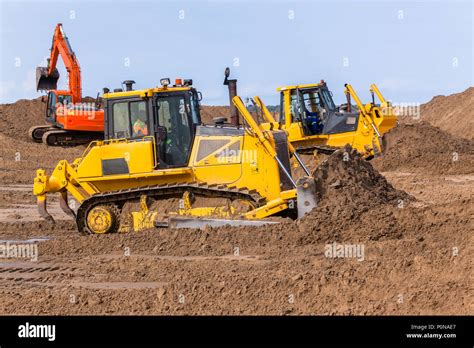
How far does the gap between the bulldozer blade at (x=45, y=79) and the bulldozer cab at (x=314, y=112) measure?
13825 mm

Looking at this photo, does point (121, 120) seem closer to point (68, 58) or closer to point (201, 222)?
point (201, 222)

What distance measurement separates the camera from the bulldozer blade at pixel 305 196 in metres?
12.2

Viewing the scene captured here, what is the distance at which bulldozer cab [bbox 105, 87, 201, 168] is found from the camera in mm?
13344

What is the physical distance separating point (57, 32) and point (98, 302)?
2516cm

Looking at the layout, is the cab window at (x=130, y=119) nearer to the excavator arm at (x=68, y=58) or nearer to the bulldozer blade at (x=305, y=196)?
the bulldozer blade at (x=305, y=196)

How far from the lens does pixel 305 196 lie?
12195 mm

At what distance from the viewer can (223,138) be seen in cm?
1311

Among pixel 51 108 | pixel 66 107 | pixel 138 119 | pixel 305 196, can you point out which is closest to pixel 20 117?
pixel 51 108

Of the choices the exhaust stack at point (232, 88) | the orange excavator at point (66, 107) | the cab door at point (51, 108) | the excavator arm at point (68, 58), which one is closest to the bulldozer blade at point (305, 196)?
the exhaust stack at point (232, 88)

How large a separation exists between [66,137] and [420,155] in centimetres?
1445

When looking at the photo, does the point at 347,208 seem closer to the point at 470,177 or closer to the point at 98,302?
the point at 98,302

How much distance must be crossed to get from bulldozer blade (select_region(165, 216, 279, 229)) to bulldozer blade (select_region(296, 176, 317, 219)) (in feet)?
1.61

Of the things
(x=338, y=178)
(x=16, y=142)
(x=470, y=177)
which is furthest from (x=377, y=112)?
(x=16, y=142)

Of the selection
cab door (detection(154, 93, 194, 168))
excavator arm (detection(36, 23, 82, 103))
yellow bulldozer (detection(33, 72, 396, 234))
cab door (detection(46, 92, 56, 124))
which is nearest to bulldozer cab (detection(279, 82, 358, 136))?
yellow bulldozer (detection(33, 72, 396, 234))
